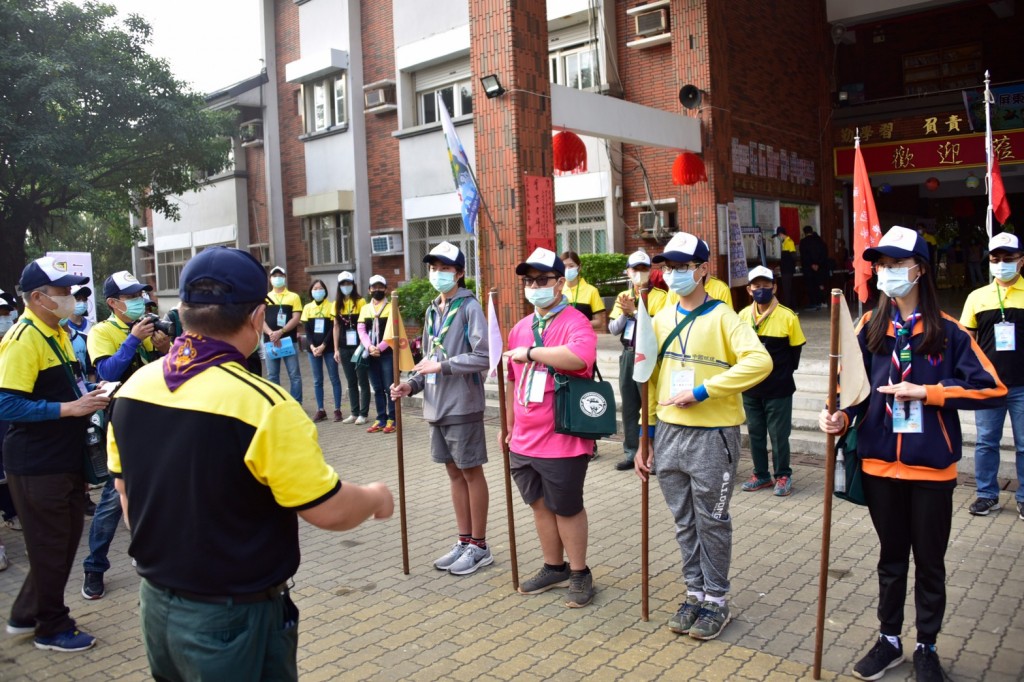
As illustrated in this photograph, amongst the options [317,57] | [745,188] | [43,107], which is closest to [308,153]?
[317,57]

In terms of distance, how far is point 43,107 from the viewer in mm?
17766

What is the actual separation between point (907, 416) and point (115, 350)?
5.21 m

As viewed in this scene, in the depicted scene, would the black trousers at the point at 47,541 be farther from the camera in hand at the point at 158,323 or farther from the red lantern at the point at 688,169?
the red lantern at the point at 688,169

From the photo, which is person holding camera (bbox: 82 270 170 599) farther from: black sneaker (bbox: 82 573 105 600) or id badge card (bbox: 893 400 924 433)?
id badge card (bbox: 893 400 924 433)

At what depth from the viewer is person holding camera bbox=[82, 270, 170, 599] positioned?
5.57 meters

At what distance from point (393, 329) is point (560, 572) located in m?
2.03

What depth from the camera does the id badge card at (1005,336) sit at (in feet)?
20.7

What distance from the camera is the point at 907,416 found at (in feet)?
12.9

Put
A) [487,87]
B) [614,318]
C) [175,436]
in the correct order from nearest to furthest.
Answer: [175,436] → [614,318] → [487,87]

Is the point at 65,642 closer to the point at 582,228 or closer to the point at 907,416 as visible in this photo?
the point at 907,416

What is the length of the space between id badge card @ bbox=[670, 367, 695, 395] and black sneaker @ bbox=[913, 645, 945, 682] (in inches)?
65.5

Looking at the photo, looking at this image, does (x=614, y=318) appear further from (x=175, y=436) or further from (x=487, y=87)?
(x=175, y=436)

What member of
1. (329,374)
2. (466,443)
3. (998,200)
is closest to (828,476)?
(466,443)

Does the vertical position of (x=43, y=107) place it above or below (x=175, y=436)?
above
